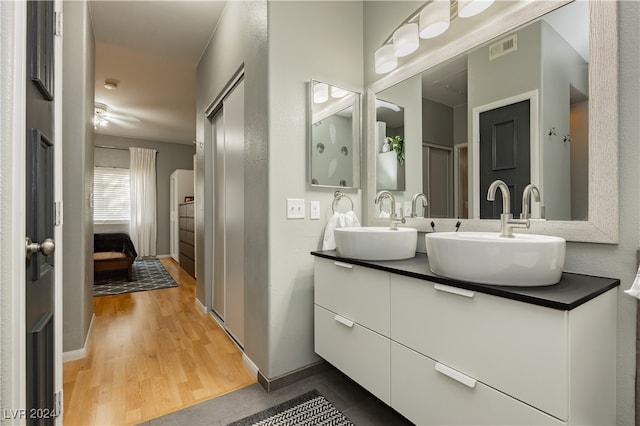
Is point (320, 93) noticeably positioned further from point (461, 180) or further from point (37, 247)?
point (37, 247)

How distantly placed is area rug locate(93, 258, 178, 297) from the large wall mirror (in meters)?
3.88

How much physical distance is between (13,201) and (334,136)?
156 centimetres

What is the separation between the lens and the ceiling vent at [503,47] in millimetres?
1337

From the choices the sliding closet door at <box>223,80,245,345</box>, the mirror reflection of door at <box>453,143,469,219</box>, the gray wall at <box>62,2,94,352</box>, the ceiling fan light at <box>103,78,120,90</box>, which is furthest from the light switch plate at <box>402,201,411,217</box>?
the ceiling fan light at <box>103,78,120,90</box>

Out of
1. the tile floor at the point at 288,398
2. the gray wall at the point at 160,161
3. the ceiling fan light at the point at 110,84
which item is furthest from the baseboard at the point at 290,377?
the gray wall at the point at 160,161

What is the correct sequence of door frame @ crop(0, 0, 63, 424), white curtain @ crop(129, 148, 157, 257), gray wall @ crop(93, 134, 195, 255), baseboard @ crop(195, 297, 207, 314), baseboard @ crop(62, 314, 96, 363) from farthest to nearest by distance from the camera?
white curtain @ crop(129, 148, 157, 257) < gray wall @ crop(93, 134, 195, 255) < baseboard @ crop(195, 297, 207, 314) < baseboard @ crop(62, 314, 96, 363) < door frame @ crop(0, 0, 63, 424)

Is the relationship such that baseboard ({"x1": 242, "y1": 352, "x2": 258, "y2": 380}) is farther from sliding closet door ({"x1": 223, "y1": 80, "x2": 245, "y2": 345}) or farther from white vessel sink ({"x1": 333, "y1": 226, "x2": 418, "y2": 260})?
white vessel sink ({"x1": 333, "y1": 226, "x2": 418, "y2": 260})

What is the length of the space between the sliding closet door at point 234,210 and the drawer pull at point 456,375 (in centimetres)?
159

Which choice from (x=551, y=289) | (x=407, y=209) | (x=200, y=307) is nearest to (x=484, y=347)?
(x=551, y=289)

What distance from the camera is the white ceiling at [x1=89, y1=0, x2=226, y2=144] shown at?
2.52 m

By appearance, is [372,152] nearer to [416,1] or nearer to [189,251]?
[416,1]

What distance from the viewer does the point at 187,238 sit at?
5.05 m

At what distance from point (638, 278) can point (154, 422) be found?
2.05m

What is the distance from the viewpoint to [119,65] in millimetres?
3498
